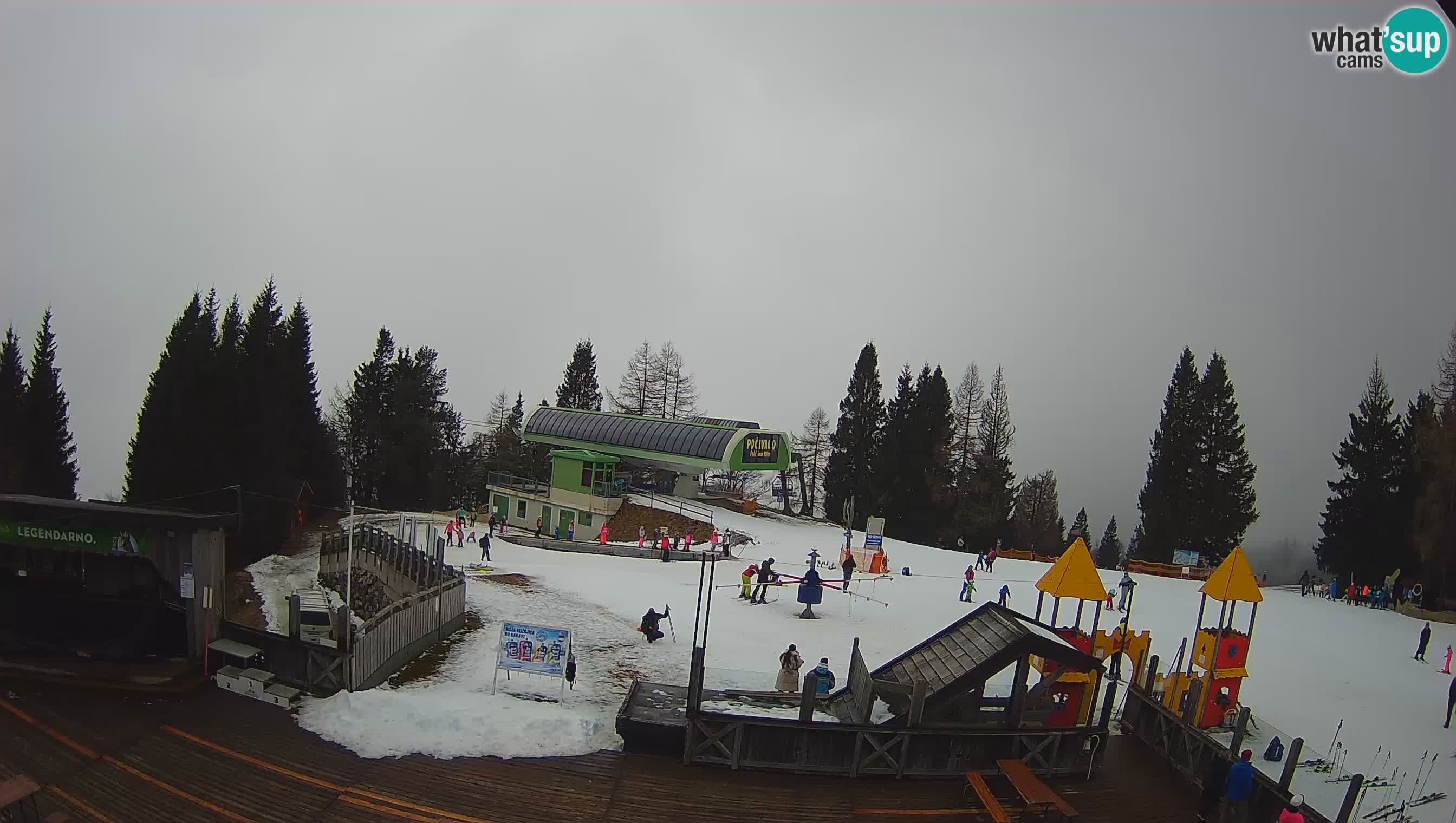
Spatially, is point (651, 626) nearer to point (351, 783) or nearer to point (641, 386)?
point (351, 783)

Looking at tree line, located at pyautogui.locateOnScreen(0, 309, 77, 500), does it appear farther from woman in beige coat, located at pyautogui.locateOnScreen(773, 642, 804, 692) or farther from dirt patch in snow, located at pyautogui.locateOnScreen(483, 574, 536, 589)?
woman in beige coat, located at pyautogui.locateOnScreen(773, 642, 804, 692)

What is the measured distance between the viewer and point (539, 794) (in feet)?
33.2

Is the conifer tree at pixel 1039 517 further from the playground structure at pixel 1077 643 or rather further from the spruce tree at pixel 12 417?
the spruce tree at pixel 12 417

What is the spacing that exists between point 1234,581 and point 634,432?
36025 millimetres

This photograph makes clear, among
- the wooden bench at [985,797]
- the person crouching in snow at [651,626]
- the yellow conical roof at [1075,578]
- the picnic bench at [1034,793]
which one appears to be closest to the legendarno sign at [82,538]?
the person crouching in snow at [651,626]

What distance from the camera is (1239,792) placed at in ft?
34.1

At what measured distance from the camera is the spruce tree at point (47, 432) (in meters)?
41.9

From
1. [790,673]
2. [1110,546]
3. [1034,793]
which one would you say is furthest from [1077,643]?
[1110,546]

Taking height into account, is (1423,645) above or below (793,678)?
below

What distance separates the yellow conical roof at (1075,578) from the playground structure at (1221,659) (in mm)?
2118

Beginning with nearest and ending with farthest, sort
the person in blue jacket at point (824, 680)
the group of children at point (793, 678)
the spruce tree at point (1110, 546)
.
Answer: the person in blue jacket at point (824, 680)
the group of children at point (793, 678)
the spruce tree at point (1110, 546)

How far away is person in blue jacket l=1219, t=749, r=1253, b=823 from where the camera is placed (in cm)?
1038

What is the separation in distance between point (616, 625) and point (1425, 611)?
125ft

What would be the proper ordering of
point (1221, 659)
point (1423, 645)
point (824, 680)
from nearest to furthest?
point (824, 680) < point (1221, 659) < point (1423, 645)
